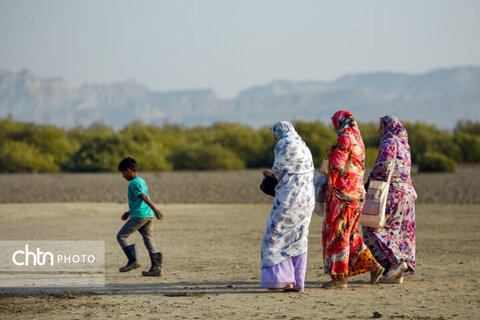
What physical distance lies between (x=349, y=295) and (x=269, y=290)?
3.34 feet

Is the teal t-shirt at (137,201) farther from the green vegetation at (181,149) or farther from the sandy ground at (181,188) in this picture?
the green vegetation at (181,149)

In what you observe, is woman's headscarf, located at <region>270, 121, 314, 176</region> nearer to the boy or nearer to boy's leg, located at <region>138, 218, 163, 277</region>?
the boy

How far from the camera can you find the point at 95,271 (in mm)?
11133

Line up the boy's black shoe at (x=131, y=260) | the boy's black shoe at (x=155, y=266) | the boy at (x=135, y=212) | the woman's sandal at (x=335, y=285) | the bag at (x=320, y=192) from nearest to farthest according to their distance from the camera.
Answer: the woman's sandal at (x=335, y=285)
the bag at (x=320, y=192)
the boy at (x=135, y=212)
the boy's black shoe at (x=131, y=260)
the boy's black shoe at (x=155, y=266)

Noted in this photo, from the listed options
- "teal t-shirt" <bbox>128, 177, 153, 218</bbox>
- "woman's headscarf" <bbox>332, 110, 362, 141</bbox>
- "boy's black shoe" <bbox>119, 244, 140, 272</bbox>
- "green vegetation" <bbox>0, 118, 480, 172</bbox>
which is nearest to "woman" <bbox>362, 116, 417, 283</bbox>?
"woman's headscarf" <bbox>332, 110, 362, 141</bbox>

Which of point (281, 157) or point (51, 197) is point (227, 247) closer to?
point (281, 157)

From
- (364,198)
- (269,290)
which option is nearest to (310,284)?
(269,290)

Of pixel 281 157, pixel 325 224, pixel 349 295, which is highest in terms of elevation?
pixel 281 157

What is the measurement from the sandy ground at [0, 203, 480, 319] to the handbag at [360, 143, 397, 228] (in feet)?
2.76

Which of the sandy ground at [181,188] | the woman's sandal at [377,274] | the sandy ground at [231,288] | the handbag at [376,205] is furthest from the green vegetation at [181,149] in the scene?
the woman's sandal at [377,274]

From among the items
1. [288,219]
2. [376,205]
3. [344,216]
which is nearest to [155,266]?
[288,219]

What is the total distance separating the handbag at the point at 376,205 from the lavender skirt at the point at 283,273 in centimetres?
114

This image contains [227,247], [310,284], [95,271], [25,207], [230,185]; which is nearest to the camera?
[310,284]

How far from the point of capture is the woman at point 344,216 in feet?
30.5
